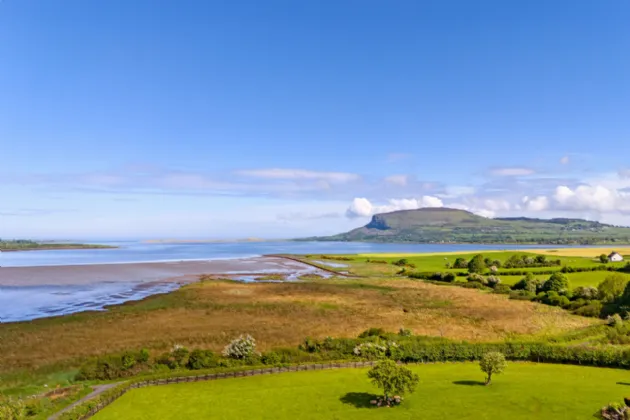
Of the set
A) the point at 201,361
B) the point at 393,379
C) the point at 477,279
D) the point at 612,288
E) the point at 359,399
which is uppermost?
the point at 393,379

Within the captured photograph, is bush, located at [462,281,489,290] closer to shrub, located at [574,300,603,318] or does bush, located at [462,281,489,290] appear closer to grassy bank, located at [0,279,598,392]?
grassy bank, located at [0,279,598,392]

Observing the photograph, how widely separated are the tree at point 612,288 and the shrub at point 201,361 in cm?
6817

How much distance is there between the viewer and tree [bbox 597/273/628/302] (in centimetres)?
7461

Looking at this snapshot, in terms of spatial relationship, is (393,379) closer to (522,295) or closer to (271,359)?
(271,359)

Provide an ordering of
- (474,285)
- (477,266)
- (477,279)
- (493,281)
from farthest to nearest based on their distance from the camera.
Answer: (477,266)
(477,279)
(474,285)
(493,281)

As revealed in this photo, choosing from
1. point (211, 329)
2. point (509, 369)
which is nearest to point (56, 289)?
point (211, 329)

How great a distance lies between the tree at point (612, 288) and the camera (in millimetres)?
74606

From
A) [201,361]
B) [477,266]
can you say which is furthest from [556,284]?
[201,361]

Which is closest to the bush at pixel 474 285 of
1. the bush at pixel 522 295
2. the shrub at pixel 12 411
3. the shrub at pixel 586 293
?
the bush at pixel 522 295

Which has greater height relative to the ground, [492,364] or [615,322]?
[492,364]

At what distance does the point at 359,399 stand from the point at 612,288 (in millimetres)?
65781

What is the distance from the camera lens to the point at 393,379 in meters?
30.9

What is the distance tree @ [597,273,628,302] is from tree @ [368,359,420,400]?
60.2 metres

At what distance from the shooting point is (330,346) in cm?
4494
